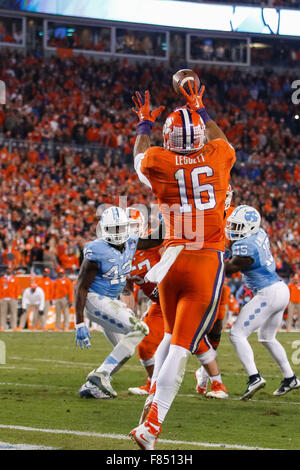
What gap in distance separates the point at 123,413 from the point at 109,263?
4.84 feet

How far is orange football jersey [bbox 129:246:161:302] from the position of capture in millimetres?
7726

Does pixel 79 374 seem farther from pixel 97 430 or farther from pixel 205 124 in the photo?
pixel 205 124

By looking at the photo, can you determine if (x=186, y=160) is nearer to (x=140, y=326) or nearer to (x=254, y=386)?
(x=140, y=326)

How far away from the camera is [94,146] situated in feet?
74.4

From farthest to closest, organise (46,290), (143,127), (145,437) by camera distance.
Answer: (46,290)
(143,127)
(145,437)

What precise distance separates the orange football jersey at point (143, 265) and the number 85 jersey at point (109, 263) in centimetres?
35

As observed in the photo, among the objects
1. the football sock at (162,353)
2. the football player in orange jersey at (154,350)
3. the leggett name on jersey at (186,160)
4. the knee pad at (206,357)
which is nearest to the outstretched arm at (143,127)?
the leggett name on jersey at (186,160)

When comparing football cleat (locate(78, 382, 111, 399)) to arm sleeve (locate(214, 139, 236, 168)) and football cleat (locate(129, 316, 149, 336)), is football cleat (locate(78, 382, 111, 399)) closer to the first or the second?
football cleat (locate(129, 316, 149, 336))

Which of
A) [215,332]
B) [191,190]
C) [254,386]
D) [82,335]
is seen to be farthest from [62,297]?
[191,190]

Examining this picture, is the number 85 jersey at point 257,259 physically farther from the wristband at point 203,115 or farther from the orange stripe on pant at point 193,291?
the orange stripe on pant at point 193,291

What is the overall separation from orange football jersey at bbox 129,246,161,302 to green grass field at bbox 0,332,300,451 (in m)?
1.03

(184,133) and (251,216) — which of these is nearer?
(184,133)

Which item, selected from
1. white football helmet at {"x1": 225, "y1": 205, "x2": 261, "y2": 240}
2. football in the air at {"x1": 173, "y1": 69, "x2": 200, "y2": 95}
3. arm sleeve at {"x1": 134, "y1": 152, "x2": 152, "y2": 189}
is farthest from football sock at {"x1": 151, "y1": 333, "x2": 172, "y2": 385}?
white football helmet at {"x1": 225, "y1": 205, "x2": 261, "y2": 240}
